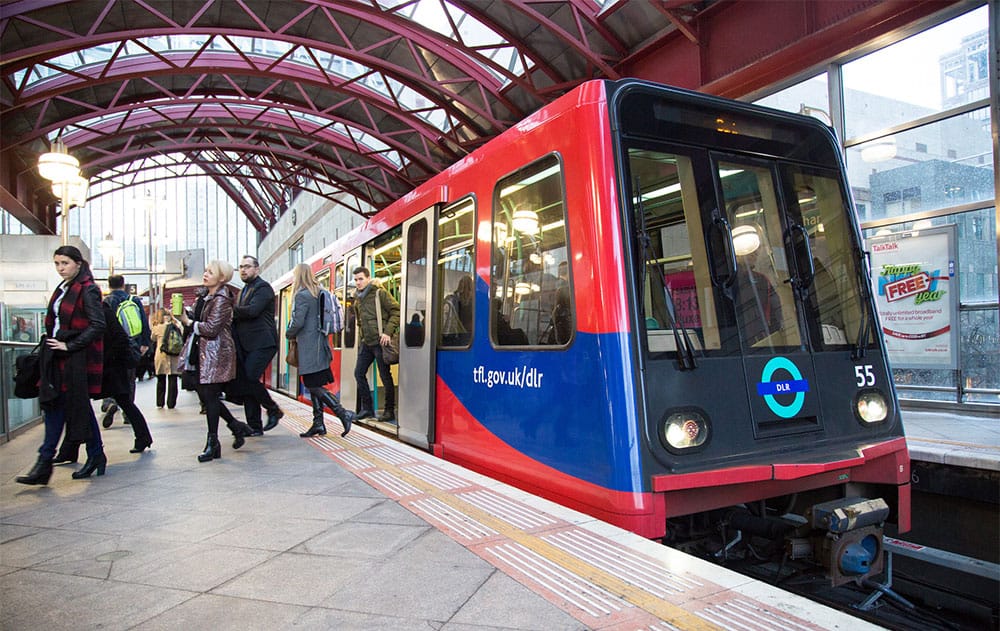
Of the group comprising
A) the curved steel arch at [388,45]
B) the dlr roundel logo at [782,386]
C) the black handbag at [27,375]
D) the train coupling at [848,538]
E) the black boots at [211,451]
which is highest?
the curved steel arch at [388,45]

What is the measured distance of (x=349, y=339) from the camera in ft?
28.1

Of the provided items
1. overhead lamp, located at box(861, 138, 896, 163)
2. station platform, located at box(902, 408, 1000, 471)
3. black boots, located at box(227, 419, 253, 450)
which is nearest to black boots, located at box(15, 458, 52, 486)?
black boots, located at box(227, 419, 253, 450)

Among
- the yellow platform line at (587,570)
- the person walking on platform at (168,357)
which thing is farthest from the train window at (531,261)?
the person walking on platform at (168,357)

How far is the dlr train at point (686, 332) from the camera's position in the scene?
11.0 feet

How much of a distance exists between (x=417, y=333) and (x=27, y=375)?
9.88 ft

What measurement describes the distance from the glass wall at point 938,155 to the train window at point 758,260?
384 centimetres

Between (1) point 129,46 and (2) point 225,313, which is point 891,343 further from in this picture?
(1) point 129,46

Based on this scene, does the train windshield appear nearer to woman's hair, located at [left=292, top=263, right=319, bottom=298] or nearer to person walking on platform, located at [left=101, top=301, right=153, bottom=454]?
woman's hair, located at [left=292, top=263, right=319, bottom=298]

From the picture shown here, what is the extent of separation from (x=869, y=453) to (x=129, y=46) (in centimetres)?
2065

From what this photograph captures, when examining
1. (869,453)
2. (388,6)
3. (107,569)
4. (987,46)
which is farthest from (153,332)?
(987,46)

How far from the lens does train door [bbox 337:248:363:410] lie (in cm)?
836

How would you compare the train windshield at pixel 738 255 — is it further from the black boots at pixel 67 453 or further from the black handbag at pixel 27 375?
the black boots at pixel 67 453

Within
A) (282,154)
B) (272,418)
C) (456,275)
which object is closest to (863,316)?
(456,275)

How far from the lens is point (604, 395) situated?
334 centimetres
